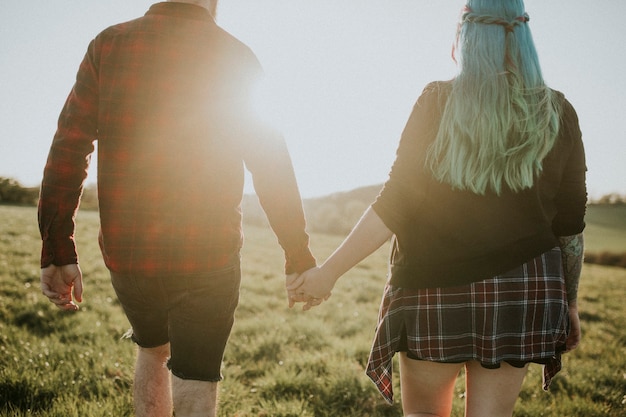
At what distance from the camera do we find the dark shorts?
6.15 ft

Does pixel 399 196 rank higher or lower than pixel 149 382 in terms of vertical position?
higher

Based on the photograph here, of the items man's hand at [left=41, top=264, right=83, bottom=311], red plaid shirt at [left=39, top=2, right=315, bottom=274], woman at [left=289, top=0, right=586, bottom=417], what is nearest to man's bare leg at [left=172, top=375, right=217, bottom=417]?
red plaid shirt at [left=39, top=2, right=315, bottom=274]

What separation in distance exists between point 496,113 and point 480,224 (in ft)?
1.54

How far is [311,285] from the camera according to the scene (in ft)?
7.62

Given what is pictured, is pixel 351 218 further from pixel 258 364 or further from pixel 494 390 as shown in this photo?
pixel 494 390

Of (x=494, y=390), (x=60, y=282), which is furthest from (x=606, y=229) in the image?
(x=60, y=282)

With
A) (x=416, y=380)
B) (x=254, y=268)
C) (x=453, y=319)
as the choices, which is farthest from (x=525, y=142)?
(x=254, y=268)

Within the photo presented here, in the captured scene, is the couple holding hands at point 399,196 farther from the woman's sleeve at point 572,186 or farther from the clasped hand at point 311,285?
the clasped hand at point 311,285

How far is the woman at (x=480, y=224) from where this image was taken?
178cm

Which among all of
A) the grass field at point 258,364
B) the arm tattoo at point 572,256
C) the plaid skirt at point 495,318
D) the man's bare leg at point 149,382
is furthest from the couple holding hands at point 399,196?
the grass field at point 258,364

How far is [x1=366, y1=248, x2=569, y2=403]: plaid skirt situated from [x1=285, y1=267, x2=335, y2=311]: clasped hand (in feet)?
1.79

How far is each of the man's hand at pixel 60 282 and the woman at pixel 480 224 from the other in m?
1.50

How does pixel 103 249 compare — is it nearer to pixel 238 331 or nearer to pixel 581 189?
pixel 581 189

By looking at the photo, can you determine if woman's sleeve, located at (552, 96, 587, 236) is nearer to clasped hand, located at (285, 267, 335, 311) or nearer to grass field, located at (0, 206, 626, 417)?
clasped hand, located at (285, 267, 335, 311)
